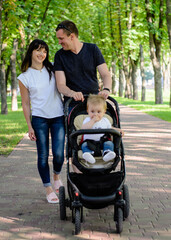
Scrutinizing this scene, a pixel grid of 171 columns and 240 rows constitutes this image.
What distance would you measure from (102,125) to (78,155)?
1.34 ft

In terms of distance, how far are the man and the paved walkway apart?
1.45 meters

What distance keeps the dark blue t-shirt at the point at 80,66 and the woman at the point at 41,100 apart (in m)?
0.25

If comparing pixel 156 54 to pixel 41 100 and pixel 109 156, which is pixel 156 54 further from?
pixel 109 156

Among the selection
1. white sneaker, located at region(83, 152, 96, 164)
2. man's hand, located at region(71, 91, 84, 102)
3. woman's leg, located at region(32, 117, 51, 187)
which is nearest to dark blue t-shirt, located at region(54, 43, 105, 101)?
man's hand, located at region(71, 91, 84, 102)

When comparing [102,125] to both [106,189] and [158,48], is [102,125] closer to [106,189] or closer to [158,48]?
[106,189]

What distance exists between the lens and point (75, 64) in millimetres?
5238

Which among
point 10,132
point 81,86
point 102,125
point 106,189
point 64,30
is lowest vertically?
point 10,132

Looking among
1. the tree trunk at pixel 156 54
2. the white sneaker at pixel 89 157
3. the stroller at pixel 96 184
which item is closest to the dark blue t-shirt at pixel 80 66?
the stroller at pixel 96 184

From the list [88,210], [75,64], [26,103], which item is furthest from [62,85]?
[88,210]

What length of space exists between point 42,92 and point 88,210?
1538 millimetres

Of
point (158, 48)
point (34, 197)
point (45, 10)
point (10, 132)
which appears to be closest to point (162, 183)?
point (34, 197)

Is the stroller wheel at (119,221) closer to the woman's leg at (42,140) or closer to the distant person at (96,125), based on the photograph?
the distant person at (96,125)

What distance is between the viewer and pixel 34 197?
6.00 metres

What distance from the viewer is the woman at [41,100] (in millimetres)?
5430
